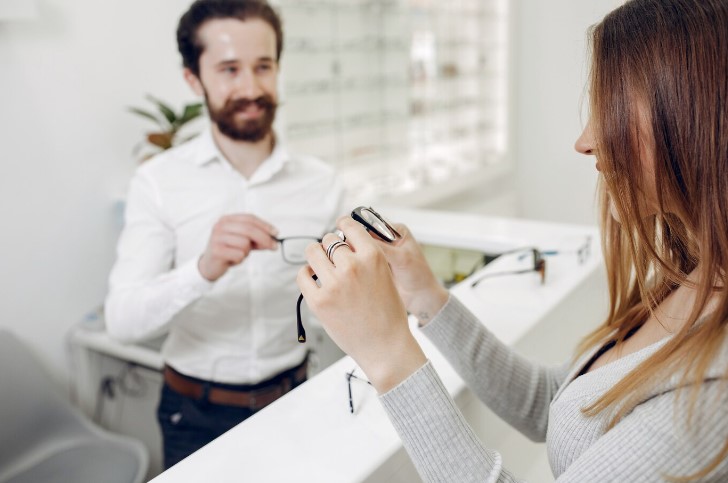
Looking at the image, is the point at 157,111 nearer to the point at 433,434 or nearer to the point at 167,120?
the point at 167,120

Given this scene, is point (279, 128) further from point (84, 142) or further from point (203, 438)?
point (203, 438)

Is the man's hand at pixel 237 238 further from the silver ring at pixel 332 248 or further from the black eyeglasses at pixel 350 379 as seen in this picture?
the silver ring at pixel 332 248

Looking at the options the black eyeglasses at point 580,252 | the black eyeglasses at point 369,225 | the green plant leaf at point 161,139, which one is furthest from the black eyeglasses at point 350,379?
the green plant leaf at point 161,139

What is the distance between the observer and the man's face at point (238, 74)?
4.08ft

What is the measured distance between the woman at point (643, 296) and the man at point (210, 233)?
680mm

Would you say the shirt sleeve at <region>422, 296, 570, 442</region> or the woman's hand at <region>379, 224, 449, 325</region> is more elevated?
the woman's hand at <region>379, 224, 449, 325</region>

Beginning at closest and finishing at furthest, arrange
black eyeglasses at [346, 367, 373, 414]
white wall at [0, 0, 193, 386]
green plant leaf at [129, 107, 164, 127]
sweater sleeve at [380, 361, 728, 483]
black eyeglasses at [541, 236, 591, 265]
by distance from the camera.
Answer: sweater sleeve at [380, 361, 728, 483]
black eyeglasses at [346, 367, 373, 414]
black eyeglasses at [541, 236, 591, 265]
white wall at [0, 0, 193, 386]
green plant leaf at [129, 107, 164, 127]

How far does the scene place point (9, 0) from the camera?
1.58 metres

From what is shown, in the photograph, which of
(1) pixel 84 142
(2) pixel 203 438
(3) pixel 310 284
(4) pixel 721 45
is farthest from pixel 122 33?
(4) pixel 721 45

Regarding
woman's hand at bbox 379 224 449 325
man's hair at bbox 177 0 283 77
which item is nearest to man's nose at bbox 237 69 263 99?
man's hair at bbox 177 0 283 77

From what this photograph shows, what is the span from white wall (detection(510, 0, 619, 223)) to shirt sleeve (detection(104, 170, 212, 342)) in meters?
0.71

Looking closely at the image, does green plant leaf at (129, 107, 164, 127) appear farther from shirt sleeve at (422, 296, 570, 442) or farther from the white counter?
shirt sleeve at (422, 296, 570, 442)

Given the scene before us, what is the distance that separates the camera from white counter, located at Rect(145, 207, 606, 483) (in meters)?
0.70

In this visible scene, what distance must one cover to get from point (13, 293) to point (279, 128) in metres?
1.14
